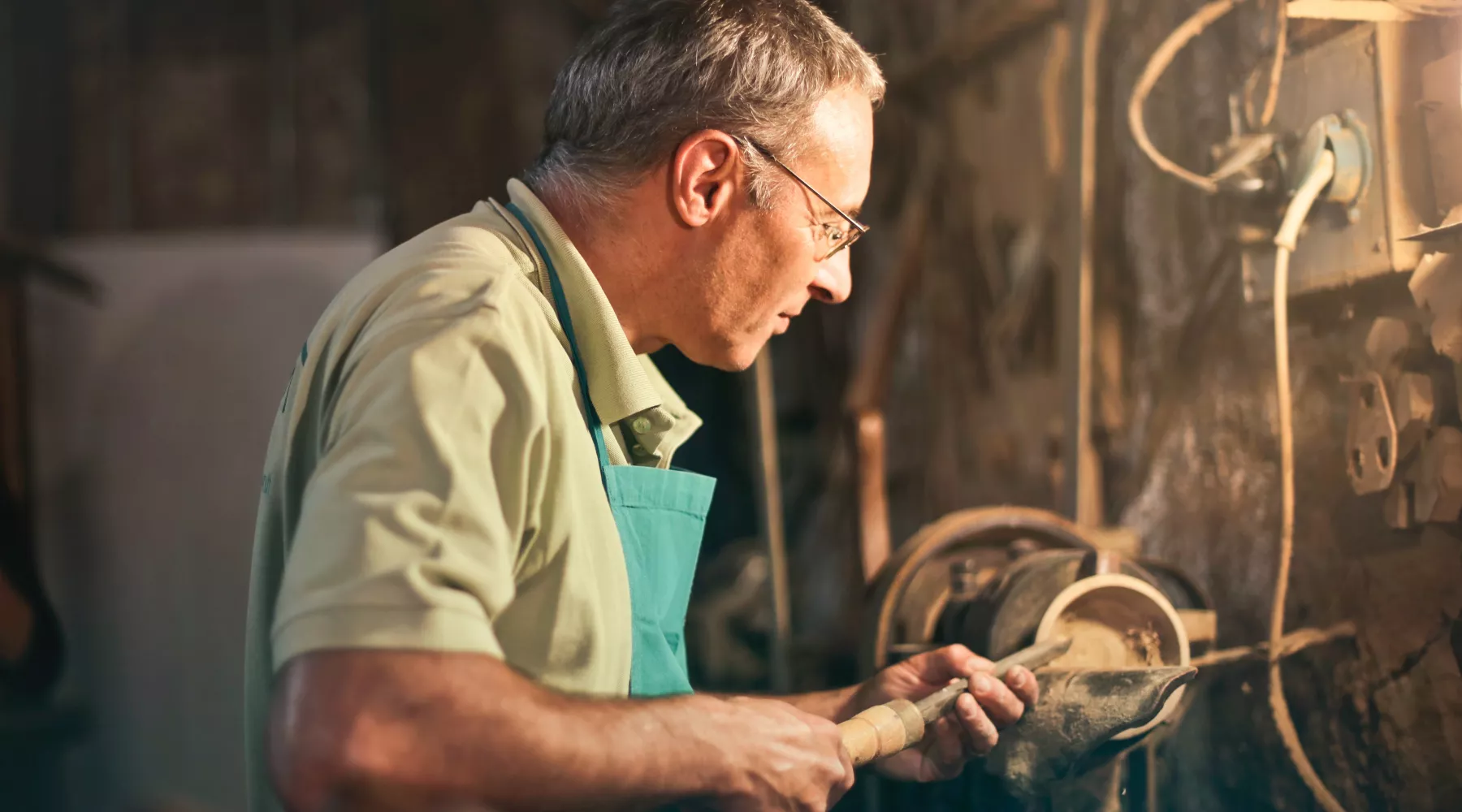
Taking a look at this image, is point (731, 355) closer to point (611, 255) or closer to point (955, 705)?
point (611, 255)

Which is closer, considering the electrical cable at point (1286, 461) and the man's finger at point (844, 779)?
the man's finger at point (844, 779)

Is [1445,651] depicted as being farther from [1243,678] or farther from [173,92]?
[173,92]

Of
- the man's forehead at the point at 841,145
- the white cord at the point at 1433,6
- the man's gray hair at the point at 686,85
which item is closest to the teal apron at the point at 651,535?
the man's gray hair at the point at 686,85

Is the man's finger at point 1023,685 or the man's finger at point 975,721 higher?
the man's finger at point 1023,685

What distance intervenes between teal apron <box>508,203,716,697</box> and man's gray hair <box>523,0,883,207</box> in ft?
0.37

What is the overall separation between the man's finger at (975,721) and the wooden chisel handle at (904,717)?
1cm

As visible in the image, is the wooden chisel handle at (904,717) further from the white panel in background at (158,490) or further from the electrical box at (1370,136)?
the white panel in background at (158,490)

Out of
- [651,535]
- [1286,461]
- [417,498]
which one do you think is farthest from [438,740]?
[1286,461]

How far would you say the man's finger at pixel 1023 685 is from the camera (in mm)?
1181

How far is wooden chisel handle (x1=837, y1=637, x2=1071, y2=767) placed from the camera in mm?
1069

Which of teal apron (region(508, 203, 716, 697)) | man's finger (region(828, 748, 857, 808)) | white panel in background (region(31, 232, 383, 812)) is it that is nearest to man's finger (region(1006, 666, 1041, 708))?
man's finger (region(828, 748, 857, 808))

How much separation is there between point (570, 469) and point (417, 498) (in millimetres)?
174

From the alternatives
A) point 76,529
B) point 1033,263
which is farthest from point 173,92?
point 1033,263

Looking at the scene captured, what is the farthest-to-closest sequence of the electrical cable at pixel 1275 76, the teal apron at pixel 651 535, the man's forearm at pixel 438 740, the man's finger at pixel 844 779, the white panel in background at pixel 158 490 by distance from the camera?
the white panel in background at pixel 158 490
the electrical cable at pixel 1275 76
the teal apron at pixel 651 535
the man's finger at pixel 844 779
the man's forearm at pixel 438 740
